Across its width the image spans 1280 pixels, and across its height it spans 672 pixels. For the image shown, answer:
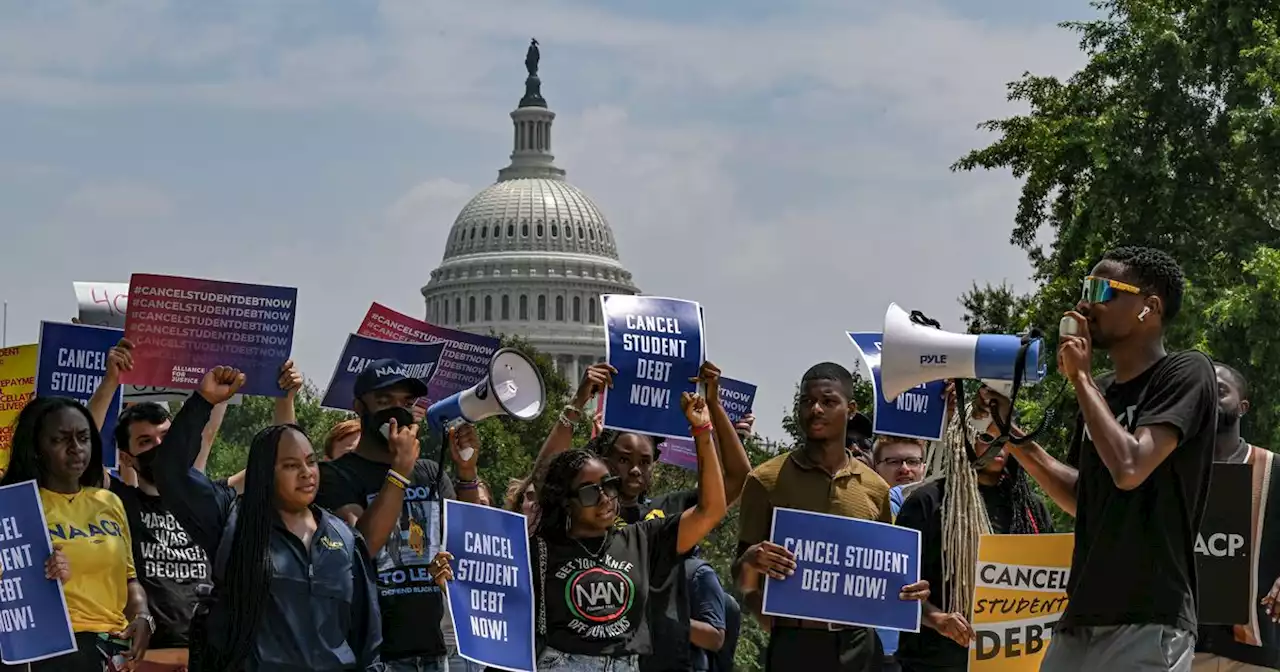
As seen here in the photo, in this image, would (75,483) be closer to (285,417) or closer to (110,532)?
(110,532)

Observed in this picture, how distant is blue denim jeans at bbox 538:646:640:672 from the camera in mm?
8383

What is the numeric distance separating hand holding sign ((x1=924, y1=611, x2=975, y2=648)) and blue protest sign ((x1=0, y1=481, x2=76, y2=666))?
10.3 ft

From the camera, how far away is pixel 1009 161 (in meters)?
33.5

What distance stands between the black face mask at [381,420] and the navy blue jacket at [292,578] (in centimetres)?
89

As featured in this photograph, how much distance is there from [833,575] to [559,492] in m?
1.05

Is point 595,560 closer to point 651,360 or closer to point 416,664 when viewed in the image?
point 416,664

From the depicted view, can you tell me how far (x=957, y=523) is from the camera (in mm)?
8961

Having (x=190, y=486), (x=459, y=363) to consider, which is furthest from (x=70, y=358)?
(x=190, y=486)

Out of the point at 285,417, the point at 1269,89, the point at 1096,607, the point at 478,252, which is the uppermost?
the point at 478,252

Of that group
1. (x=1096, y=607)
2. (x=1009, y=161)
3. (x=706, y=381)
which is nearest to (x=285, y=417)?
(x=706, y=381)

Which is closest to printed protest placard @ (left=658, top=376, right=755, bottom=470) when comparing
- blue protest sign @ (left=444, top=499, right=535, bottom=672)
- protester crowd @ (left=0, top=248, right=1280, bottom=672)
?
protester crowd @ (left=0, top=248, right=1280, bottom=672)

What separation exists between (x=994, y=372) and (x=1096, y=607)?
103 centimetres

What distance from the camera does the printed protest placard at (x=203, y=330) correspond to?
33.0ft

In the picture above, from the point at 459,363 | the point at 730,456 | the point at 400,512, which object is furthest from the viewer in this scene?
the point at 459,363
